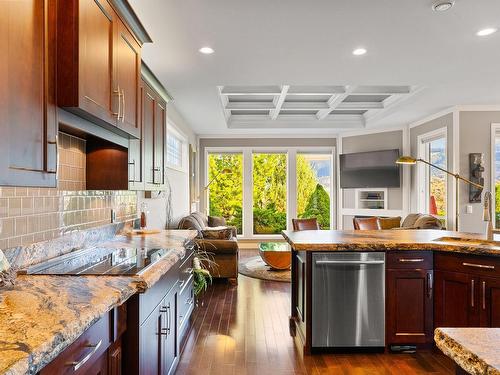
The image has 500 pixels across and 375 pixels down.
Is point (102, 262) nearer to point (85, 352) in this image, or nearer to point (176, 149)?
point (85, 352)

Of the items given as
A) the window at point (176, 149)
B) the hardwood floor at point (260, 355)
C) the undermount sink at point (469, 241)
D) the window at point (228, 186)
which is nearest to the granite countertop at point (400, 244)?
the undermount sink at point (469, 241)

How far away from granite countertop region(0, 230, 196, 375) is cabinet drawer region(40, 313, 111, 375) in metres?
0.07

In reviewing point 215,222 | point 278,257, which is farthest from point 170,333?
point 215,222

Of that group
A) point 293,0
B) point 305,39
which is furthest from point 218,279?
point 293,0

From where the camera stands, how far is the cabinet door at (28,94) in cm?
118

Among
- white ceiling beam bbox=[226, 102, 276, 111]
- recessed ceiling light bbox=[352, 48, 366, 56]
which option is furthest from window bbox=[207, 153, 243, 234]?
recessed ceiling light bbox=[352, 48, 366, 56]

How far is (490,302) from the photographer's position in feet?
8.52

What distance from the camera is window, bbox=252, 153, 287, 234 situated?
8.54 m

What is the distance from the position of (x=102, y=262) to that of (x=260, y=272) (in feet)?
12.9

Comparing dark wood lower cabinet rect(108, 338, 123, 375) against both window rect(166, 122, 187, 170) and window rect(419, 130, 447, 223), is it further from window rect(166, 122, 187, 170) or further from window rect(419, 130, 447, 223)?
window rect(419, 130, 447, 223)

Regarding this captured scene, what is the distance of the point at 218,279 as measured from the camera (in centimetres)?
516

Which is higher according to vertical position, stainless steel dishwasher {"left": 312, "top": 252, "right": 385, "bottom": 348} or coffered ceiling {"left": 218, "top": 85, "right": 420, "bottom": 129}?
coffered ceiling {"left": 218, "top": 85, "right": 420, "bottom": 129}

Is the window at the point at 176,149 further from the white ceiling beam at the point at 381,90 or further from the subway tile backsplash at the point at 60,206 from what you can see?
the white ceiling beam at the point at 381,90

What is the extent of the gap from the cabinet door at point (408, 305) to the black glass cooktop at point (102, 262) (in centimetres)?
181
